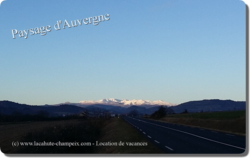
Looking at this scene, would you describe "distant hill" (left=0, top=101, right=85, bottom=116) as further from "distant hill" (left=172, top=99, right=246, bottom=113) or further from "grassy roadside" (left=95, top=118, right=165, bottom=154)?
"grassy roadside" (left=95, top=118, right=165, bottom=154)

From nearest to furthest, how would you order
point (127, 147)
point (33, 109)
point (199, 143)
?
point (127, 147) → point (199, 143) → point (33, 109)

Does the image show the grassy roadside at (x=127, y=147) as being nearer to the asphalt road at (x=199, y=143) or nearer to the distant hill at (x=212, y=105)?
the asphalt road at (x=199, y=143)

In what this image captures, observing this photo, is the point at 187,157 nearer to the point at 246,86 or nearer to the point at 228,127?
the point at 246,86

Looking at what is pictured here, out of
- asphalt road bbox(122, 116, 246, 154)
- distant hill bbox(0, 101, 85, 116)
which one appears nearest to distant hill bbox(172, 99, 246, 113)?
asphalt road bbox(122, 116, 246, 154)

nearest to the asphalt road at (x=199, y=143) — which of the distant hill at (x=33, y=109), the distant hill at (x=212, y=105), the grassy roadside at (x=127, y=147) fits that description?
the grassy roadside at (x=127, y=147)

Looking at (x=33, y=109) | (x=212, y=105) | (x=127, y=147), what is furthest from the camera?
(x=33, y=109)

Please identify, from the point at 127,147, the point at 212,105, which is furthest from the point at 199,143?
the point at 212,105

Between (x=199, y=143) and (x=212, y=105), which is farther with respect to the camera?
(x=212, y=105)

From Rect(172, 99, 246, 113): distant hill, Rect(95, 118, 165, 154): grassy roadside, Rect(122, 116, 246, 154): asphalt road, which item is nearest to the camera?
Rect(95, 118, 165, 154): grassy roadside

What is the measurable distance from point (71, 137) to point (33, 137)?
2866mm

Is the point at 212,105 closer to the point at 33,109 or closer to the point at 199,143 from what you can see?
the point at 199,143

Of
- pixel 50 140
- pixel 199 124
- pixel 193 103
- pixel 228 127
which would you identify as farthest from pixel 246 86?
pixel 193 103

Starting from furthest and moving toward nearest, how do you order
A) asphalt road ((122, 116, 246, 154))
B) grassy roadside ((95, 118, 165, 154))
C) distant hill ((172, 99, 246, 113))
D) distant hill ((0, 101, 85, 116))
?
distant hill ((0, 101, 85, 116)) < distant hill ((172, 99, 246, 113)) < asphalt road ((122, 116, 246, 154)) < grassy roadside ((95, 118, 165, 154))

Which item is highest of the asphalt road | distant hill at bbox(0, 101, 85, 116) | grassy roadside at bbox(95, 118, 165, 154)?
distant hill at bbox(0, 101, 85, 116)
